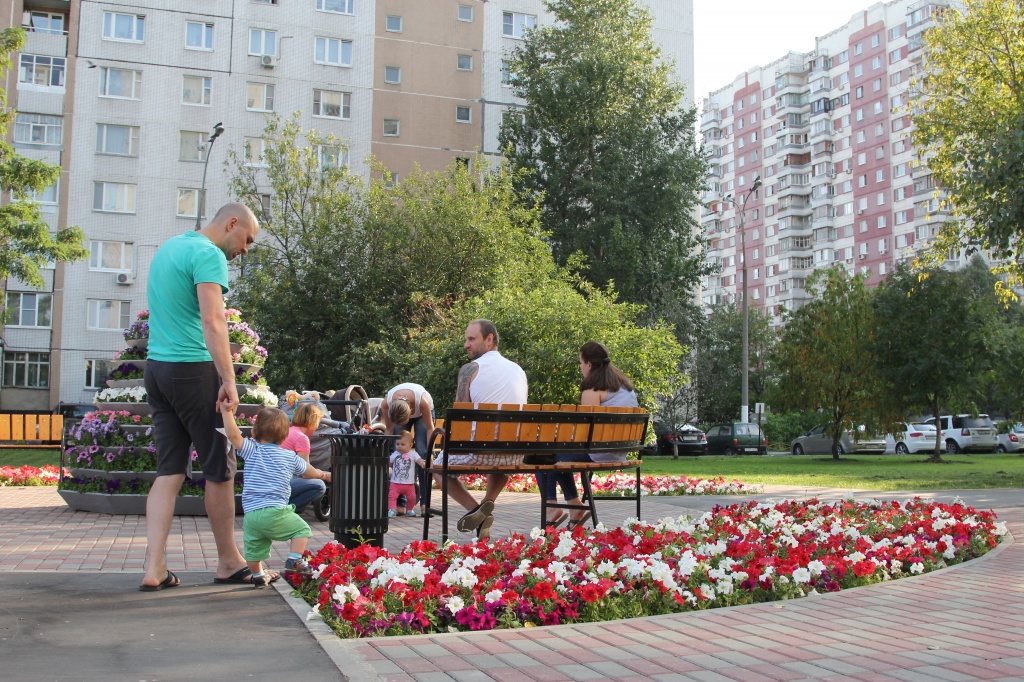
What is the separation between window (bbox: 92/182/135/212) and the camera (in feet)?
159

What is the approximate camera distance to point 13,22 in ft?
162

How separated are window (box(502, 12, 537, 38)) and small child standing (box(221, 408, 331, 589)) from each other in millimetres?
51407

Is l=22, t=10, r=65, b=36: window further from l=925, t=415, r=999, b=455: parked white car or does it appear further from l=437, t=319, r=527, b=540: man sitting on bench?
l=437, t=319, r=527, b=540: man sitting on bench

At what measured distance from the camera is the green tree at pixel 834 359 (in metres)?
38.6

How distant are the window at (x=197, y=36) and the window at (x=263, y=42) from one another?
191 cm

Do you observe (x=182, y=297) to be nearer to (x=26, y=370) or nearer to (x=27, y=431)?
(x=27, y=431)

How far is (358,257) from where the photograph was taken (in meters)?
36.2

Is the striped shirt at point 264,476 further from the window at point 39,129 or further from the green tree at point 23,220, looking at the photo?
the window at point 39,129

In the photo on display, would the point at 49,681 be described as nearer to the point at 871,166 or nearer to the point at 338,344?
the point at 338,344

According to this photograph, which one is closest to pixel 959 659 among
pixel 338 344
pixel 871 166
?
pixel 338 344

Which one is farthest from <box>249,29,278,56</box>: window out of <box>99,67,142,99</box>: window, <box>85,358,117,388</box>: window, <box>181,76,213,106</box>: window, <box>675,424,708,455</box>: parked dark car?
<box>675,424,708,455</box>: parked dark car

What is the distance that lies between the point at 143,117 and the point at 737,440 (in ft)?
99.4

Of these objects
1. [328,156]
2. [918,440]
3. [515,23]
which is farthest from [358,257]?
[918,440]

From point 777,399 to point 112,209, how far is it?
99.2 ft
